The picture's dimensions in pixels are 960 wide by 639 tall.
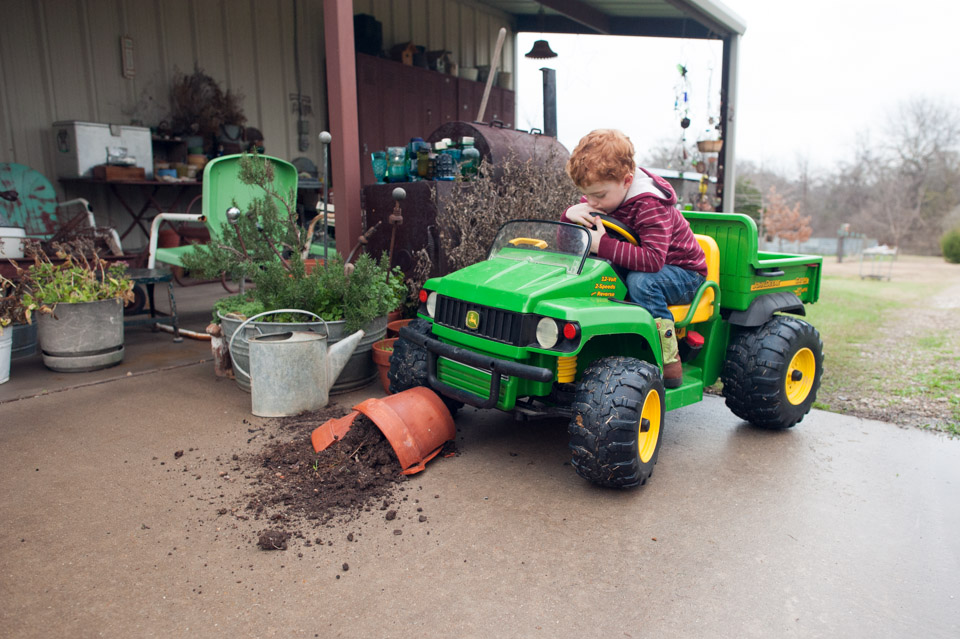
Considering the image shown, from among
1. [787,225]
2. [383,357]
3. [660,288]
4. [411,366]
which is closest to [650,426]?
[660,288]

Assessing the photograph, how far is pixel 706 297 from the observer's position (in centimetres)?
321

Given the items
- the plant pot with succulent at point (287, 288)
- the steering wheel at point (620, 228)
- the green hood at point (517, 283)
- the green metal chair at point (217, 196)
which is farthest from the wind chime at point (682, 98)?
the green hood at point (517, 283)

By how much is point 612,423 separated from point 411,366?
1.11m

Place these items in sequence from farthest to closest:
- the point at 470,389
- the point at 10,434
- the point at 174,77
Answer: the point at 174,77
the point at 10,434
the point at 470,389

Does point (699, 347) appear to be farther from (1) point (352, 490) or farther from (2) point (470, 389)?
(1) point (352, 490)

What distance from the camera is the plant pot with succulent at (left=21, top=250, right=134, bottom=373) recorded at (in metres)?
4.12

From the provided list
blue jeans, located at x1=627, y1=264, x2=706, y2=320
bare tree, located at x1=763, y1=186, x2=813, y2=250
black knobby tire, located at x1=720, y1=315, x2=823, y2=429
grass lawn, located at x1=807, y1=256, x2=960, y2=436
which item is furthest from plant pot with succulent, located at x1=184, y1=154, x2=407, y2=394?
bare tree, located at x1=763, y1=186, x2=813, y2=250

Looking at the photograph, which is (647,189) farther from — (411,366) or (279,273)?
→ (279,273)

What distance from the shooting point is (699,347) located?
3.32 meters

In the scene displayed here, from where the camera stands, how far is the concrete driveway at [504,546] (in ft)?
6.23

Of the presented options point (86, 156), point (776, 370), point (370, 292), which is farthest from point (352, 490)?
point (86, 156)

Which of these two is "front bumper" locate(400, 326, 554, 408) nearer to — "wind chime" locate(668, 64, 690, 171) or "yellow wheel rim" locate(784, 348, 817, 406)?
"yellow wheel rim" locate(784, 348, 817, 406)

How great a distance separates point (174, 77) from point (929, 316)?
968 cm

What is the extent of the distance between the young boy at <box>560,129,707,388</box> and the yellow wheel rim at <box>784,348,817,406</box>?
85 cm
